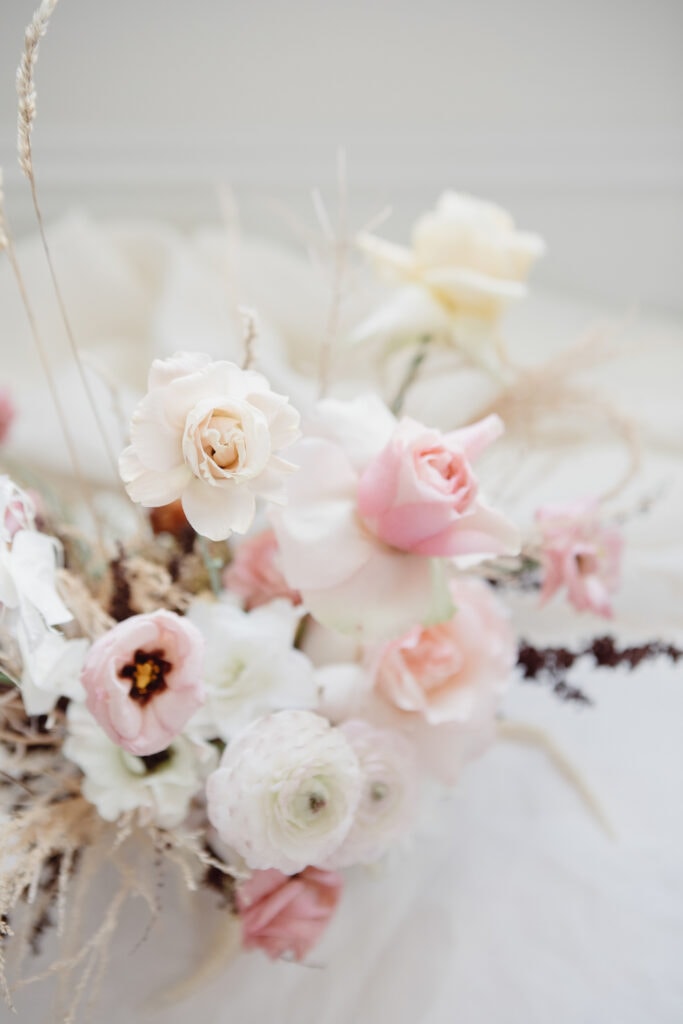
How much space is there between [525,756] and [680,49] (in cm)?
95

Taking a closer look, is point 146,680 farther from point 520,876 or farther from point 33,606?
point 520,876

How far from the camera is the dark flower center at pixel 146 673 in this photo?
369 millimetres

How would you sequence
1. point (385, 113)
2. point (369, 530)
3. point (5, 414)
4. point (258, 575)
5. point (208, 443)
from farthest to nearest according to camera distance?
point (385, 113), point (5, 414), point (258, 575), point (369, 530), point (208, 443)

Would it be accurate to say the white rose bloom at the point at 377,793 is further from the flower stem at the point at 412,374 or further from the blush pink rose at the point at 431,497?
the flower stem at the point at 412,374

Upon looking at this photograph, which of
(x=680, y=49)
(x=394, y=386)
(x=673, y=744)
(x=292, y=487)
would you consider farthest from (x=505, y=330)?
(x=292, y=487)

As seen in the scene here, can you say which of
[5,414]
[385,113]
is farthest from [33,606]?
[385,113]

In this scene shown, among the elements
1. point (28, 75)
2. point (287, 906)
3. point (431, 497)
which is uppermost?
point (28, 75)

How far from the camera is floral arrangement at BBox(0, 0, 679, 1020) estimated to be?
33 cm

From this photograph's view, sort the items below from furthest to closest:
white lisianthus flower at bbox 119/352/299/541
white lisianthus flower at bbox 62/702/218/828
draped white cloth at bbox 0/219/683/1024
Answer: draped white cloth at bbox 0/219/683/1024 → white lisianthus flower at bbox 62/702/218/828 → white lisianthus flower at bbox 119/352/299/541

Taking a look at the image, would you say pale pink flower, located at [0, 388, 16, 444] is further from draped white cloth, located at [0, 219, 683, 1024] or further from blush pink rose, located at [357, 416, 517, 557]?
blush pink rose, located at [357, 416, 517, 557]

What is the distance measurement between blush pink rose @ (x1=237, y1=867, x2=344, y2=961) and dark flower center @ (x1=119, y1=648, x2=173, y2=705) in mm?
152

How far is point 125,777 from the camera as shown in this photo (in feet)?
Result: 1.40

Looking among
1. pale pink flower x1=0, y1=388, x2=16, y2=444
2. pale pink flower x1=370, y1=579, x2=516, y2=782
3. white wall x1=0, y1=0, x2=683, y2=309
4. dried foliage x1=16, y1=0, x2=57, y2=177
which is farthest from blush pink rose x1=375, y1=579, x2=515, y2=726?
white wall x1=0, y1=0, x2=683, y2=309

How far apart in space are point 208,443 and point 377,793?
0.23 metres
